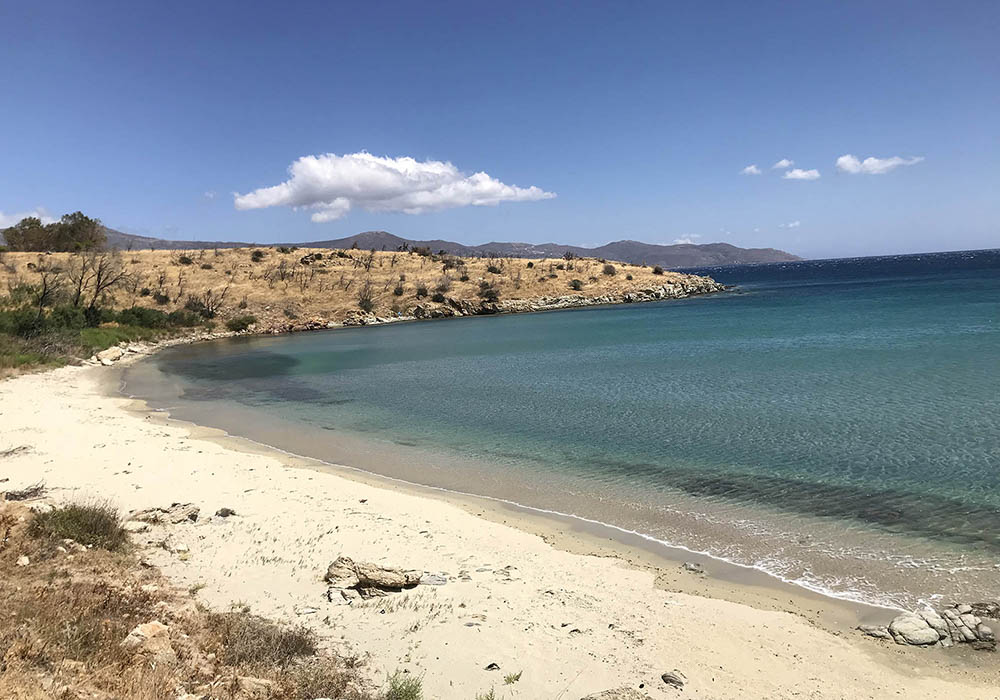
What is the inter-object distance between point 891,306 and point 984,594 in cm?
4834

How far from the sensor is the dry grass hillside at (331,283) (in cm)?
5494

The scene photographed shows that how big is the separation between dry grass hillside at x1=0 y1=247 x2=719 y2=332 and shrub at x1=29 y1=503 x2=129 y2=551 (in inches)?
1780

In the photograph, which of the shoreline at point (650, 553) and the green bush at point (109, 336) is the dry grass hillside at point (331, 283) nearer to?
the green bush at point (109, 336)

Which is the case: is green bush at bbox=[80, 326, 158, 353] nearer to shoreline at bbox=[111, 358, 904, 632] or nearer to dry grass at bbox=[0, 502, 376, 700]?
shoreline at bbox=[111, 358, 904, 632]

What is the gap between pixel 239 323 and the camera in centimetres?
5206

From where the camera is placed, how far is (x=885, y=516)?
32.5 feet

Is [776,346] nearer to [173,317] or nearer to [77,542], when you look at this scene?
[77,542]

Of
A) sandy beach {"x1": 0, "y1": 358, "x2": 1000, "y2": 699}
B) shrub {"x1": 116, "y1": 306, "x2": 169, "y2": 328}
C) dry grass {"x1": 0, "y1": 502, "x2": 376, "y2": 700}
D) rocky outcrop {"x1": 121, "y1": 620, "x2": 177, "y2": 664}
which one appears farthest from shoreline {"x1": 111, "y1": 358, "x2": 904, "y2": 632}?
shrub {"x1": 116, "y1": 306, "x2": 169, "y2": 328}

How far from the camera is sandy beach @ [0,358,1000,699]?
19.5ft

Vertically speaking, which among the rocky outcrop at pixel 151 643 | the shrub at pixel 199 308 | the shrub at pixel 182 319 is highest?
the shrub at pixel 199 308

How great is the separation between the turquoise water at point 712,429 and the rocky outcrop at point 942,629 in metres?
0.52

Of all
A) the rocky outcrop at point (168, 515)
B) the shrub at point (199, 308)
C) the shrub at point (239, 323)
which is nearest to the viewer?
the rocky outcrop at point (168, 515)

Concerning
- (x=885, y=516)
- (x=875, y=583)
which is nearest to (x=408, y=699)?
(x=875, y=583)

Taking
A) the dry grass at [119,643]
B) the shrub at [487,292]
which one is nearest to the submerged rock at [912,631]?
the dry grass at [119,643]
